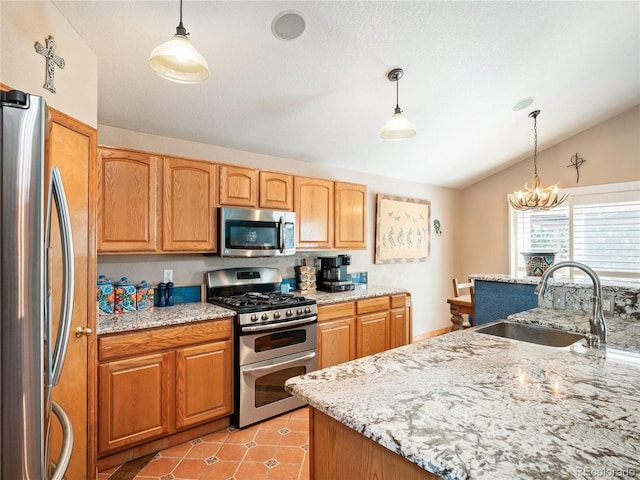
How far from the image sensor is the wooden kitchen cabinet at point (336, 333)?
301 centimetres

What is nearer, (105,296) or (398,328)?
(105,296)

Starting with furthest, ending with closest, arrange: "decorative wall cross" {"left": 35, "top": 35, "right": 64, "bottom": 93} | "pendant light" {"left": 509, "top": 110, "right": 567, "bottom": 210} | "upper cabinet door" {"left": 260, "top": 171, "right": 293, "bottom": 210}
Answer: "pendant light" {"left": 509, "top": 110, "right": 567, "bottom": 210} → "upper cabinet door" {"left": 260, "top": 171, "right": 293, "bottom": 210} → "decorative wall cross" {"left": 35, "top": 35, "right": 64, "bottom": 93}

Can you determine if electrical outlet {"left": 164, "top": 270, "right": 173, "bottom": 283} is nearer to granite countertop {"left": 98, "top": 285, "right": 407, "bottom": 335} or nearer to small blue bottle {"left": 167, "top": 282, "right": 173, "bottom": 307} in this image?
small blue bottle {"left": 167, "top": 282, "right": 173, "bottom": 307}

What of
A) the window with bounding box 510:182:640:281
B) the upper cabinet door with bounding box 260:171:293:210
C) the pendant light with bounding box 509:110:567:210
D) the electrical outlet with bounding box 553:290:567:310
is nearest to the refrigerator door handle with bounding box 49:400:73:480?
the upper cabinet door with bounding box 260:171:293:210

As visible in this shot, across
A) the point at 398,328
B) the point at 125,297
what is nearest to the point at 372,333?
the point at 398,328

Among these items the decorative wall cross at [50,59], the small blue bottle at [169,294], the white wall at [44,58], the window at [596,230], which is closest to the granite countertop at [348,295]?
the small blue bottle at [169,294]

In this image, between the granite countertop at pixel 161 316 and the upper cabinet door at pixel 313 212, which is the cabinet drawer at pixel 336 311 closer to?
the granite countertop at pixel 161 316

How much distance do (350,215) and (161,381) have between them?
237 centimetres

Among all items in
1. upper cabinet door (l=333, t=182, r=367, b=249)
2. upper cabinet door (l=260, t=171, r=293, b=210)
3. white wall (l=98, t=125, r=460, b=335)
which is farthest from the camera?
upper cabinet door (l=333, t=182, r=367, b=249)

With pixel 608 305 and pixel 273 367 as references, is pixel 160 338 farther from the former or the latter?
pixel 608 305

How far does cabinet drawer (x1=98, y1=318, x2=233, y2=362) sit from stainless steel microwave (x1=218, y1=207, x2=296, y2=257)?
0.62m

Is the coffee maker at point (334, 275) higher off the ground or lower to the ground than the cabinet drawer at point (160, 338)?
higher

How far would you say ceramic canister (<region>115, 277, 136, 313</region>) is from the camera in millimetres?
2438

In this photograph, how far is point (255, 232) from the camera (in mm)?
2916
